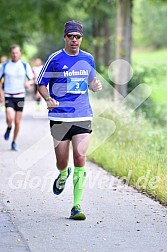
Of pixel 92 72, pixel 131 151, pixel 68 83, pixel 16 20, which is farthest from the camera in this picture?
pixel 16 20

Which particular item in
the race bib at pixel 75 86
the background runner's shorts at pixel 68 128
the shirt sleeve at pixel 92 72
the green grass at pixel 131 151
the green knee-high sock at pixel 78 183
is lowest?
the green grass at pixel 131 151

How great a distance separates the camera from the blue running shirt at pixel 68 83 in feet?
26.9

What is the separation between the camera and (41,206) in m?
8.91

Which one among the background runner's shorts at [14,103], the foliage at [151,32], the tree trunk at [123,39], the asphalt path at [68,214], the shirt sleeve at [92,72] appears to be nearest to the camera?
the asphalt path at [68,214]

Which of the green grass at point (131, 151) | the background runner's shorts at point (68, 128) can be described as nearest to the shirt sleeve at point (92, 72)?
the background runner's shorts at point (68, 128)

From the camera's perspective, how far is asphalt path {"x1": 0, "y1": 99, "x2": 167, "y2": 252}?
6.98m

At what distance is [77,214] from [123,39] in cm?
1345

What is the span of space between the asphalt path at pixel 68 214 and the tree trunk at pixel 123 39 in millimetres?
9038

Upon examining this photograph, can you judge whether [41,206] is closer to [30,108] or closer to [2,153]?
[2,153]

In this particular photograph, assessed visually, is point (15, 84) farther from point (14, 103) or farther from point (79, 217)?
point (79, 217)

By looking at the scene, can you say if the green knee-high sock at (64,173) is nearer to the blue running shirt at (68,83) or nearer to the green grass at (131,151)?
the blue running shirt at (68,83)

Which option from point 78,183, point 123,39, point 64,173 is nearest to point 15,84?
point 64,173

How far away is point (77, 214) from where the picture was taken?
8.07m

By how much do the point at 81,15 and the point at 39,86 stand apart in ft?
113
